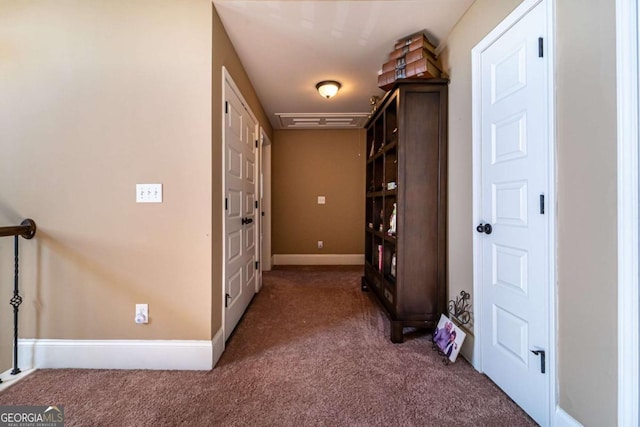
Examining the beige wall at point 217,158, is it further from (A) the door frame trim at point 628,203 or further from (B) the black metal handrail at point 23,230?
(A) the door frame trim at point 628,203

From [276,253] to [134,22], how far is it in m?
3.53

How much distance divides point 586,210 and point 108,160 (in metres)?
2.42

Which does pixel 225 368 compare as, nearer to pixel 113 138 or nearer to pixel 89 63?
pixel 113 138

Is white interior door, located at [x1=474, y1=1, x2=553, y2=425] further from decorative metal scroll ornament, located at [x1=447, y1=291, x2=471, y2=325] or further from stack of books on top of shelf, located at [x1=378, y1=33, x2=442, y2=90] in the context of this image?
stack of books on top of shelf, located at [x1=378, y1=33, x2=442, y2=90]

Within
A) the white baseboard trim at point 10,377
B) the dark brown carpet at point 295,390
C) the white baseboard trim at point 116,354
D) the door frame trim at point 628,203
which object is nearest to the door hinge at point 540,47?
the door frame trim at point 628,203

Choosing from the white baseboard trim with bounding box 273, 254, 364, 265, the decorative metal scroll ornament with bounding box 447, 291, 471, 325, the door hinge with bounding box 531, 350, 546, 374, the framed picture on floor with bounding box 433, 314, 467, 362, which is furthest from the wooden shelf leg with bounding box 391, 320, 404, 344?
the white baseboard trim with bounding box 273, 254, 364, 265

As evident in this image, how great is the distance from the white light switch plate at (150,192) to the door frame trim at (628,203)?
6.98 feet

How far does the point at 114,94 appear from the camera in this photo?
1645mm

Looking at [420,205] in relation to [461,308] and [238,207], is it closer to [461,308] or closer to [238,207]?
[461,308]

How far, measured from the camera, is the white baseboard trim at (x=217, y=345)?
5.43ft

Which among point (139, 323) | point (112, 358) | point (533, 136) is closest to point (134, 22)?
point (139, 323)

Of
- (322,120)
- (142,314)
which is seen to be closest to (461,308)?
(142,314)

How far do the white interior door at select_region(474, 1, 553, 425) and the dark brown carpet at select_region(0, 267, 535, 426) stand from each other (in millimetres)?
227

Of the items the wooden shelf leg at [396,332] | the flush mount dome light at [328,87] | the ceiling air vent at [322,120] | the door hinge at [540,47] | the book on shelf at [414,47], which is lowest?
the wooden shelf leg at [396,332]
